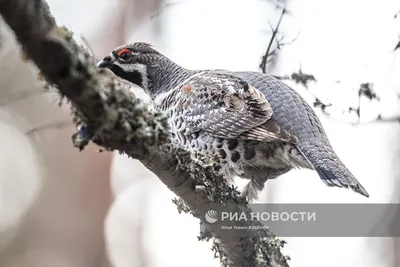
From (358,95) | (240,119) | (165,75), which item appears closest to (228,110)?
(240,119)

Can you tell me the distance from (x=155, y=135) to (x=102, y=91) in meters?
0.10

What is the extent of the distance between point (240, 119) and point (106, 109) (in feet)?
1.15

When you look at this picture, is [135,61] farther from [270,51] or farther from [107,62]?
[270,51]

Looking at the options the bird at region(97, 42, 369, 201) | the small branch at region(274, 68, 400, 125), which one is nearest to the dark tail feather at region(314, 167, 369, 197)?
the bird at region(97, 42, 369, 201)

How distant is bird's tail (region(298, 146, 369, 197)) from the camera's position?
78cm

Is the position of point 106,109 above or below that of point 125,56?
below

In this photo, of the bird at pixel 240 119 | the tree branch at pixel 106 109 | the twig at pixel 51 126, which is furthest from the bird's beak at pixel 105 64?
the tree branch at pixel 106 109

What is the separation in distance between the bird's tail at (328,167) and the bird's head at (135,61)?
31cm

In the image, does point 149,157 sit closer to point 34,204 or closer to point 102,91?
point 102,91

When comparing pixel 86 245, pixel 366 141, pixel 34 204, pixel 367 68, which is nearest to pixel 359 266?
pixel 366 141

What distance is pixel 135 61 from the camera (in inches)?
33.7

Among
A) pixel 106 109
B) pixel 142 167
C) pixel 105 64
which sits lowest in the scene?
pixel 106 109

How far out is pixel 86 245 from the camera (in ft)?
2.99

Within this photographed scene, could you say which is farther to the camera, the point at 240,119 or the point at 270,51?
the point at 270,51
